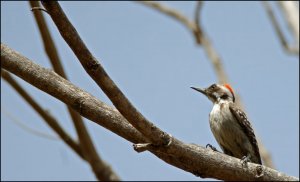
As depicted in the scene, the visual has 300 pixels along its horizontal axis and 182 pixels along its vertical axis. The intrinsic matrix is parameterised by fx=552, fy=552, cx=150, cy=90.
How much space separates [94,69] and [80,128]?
380 centimetres

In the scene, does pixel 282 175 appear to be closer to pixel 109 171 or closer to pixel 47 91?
pixel 47 91

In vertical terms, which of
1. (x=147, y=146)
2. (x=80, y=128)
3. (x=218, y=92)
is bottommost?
(x=147, y=146)

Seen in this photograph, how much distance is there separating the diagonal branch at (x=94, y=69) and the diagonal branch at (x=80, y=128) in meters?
3.06

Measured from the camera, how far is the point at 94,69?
3.78 m

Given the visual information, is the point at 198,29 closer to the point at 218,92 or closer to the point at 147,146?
the point at 218,92

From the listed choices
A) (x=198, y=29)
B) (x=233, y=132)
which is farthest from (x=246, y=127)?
(x=198, y=29)

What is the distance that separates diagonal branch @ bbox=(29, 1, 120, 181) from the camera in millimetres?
6898

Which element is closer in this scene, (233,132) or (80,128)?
(80,128)

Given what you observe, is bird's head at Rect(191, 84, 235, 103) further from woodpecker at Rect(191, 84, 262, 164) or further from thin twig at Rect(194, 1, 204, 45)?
thin twig at Rect(194, 1, 204, 45)

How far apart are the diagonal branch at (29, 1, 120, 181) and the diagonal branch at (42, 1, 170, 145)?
3055 mm

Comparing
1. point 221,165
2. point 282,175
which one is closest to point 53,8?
point 221,165

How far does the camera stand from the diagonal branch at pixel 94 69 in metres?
3.61

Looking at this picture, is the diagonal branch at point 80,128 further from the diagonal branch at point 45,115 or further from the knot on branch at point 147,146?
the knot on branch at point 147,146

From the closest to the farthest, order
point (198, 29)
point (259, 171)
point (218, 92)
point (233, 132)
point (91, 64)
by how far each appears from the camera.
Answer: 1. point (91, 64)
2. point (259, 171)
3. point (233, 132)
4. point (218, 92)
5. point (198, 29)
